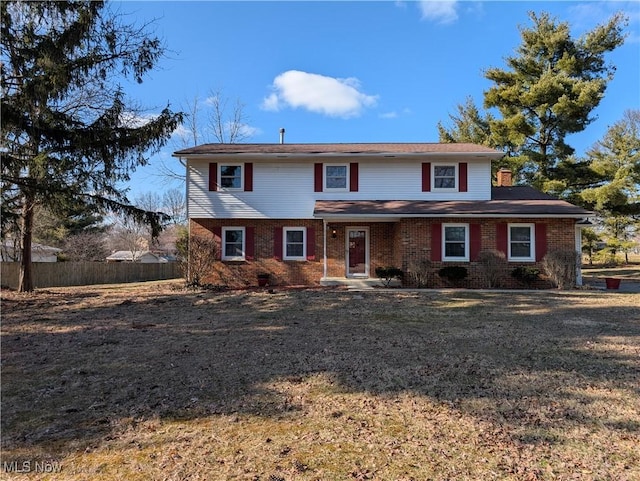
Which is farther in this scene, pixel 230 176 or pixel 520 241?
pixel 230 176

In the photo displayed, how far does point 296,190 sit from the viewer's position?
52.4 ft

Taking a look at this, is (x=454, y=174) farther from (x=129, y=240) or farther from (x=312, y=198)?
(x=129, y=240)

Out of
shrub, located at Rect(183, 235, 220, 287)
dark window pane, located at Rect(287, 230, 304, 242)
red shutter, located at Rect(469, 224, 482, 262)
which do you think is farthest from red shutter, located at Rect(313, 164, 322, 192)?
red shutter, located at Rect(469, 224, 482, 262)

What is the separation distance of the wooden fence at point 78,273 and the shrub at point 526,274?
518 inches

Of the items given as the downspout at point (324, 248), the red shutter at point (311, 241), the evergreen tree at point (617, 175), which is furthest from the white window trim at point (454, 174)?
the evergreen tree at point (617, 175)

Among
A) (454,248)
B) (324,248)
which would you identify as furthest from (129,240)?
(454,248)

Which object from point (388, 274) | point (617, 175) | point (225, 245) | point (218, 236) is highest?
point (617, 175)

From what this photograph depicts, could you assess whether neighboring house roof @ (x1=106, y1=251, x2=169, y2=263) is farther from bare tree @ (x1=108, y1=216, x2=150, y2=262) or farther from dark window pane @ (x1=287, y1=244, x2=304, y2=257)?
dark window pane @ (x1=287, y1=244, x2=304, y2=257)

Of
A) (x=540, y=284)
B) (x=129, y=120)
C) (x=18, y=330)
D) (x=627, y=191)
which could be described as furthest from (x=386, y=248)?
(x=627, y=191)

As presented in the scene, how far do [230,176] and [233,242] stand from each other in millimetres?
2607

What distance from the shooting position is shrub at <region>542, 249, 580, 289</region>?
1374 centimetres

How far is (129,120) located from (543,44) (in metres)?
22.9

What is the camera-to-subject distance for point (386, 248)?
52.1 ft

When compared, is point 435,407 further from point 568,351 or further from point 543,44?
point 543,44
